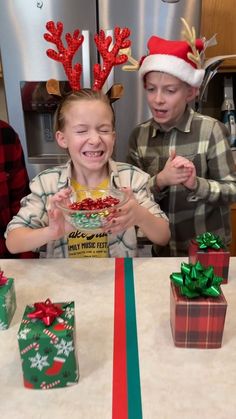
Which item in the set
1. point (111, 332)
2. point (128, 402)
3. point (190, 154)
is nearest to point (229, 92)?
point (190, 154)

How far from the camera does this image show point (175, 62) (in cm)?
137

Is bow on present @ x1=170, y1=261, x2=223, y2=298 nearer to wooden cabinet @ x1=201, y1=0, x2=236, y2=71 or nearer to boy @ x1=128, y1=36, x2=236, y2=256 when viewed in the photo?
boy @ x1=128, y1=36, x2=236, y2=256

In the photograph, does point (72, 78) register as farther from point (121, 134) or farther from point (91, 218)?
point (121, 134)

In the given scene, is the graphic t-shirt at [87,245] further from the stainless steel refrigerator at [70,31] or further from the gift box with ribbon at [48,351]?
the stainless steel refrigerator at [70,31]

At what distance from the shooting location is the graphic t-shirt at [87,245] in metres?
1.24

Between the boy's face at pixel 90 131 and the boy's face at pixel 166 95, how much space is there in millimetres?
284

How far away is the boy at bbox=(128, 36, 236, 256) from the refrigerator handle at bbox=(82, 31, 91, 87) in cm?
58

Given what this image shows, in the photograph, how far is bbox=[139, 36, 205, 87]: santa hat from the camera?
1.37 m

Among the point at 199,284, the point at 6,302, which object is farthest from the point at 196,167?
the point at 6,302

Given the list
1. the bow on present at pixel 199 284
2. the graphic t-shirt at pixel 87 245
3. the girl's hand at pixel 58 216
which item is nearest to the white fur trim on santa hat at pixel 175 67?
the graphic t-shirt at pixel 87 245

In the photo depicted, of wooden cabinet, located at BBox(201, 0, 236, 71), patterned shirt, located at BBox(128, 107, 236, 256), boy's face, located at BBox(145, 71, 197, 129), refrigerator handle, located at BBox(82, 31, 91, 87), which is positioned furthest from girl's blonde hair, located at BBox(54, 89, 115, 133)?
wooden cabinet, located at BBox(201, 0, 236, 71)

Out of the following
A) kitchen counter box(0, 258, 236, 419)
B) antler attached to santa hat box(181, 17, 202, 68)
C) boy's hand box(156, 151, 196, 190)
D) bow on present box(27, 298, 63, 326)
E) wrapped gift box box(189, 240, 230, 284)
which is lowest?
kitchen counter box(0, 258, 236, 419)

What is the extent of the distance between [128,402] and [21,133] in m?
1.84

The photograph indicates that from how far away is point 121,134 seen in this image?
7.29 feet
